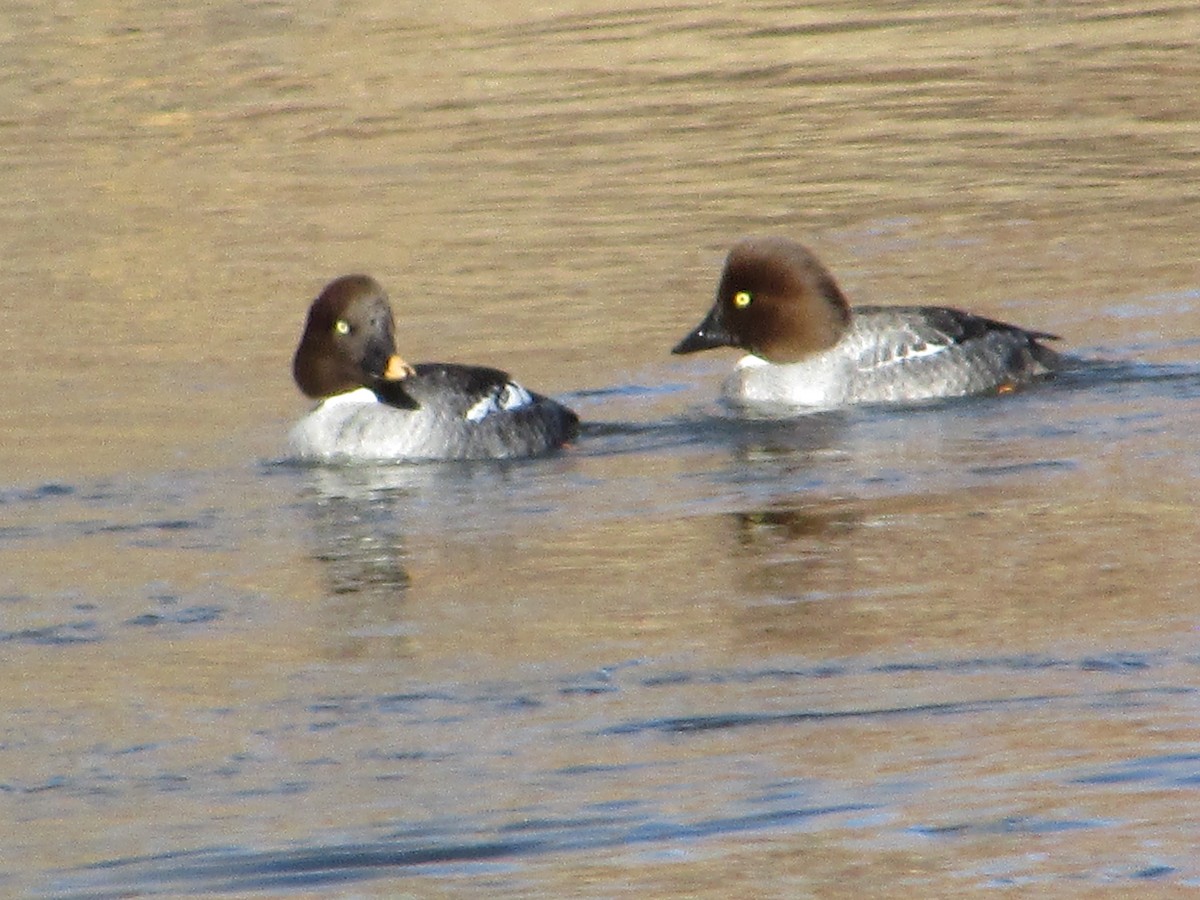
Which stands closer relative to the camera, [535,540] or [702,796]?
[702,796]

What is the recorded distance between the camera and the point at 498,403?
12.6m

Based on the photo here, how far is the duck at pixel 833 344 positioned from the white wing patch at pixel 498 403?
1662mm

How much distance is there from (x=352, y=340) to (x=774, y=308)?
2834 millimetres

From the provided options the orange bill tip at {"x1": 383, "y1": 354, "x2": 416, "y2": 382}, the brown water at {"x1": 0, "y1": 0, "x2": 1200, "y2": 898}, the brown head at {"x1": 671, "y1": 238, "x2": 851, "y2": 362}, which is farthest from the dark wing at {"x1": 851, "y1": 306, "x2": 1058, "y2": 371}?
the orange bill tip at {"x1": 383, "y1": 354, "x2": 416, "y2": 382}

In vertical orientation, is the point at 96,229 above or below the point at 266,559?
above

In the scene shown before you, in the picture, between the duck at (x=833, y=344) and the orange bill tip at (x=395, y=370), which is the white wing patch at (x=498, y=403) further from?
the duck at (x=833, y=344)

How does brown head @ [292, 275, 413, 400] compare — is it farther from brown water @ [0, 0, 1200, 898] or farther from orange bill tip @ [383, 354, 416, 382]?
brown water @ [0, 0, 1200, 898]

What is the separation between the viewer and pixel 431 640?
9.33m

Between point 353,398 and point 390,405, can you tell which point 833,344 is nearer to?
point 390,405

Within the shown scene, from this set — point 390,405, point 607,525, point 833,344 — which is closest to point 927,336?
point 833,344

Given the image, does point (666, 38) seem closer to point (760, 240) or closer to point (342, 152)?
point (342, 152)

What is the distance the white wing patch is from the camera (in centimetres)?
1257

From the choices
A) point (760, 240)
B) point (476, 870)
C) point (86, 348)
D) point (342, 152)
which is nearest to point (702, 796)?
point (476, 870)

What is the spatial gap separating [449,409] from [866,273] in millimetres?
5541
